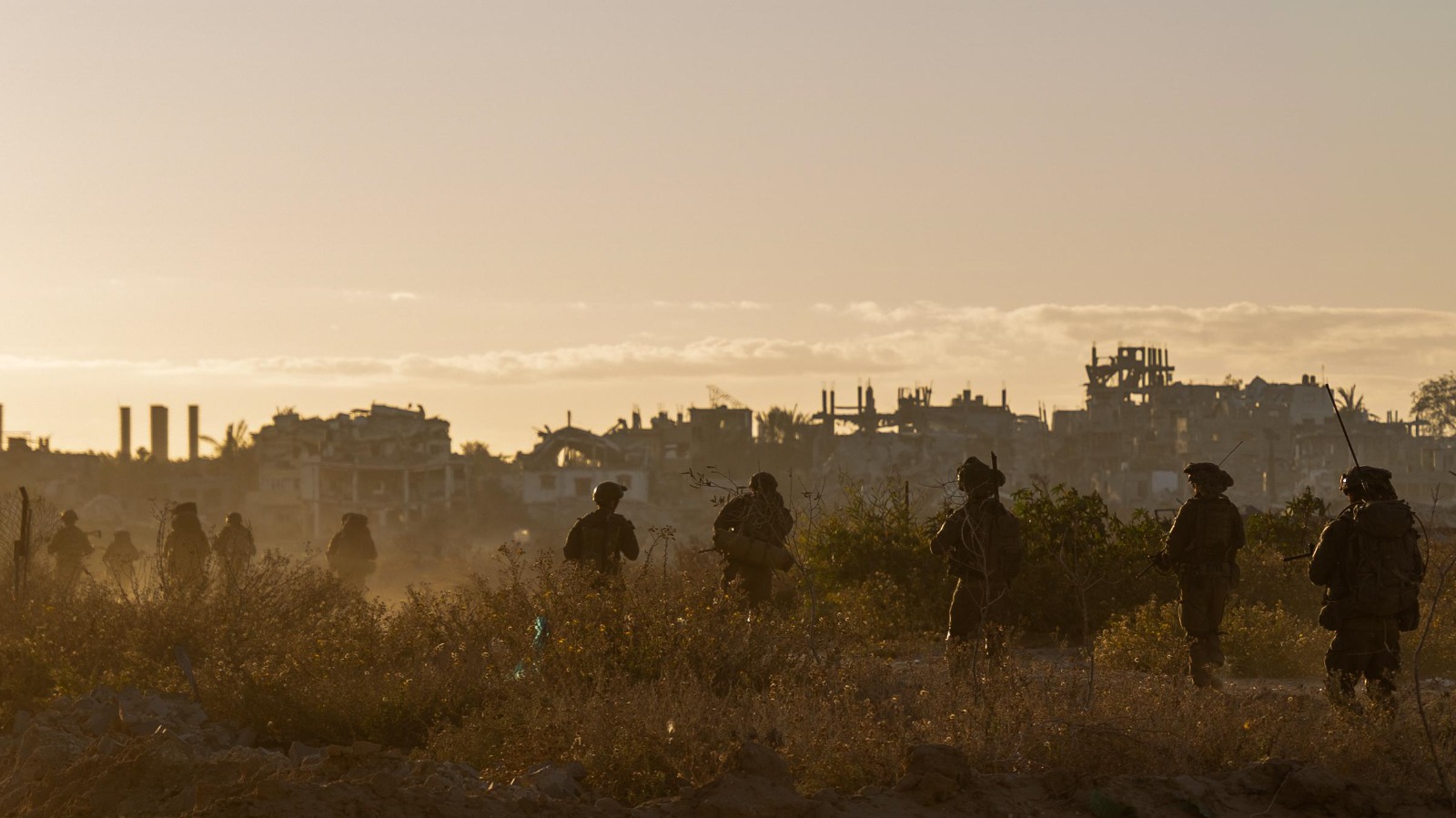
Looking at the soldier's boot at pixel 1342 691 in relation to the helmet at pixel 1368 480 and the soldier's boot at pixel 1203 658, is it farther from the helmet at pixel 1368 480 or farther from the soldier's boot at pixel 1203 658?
the soldier's boot at pixel 1203 658

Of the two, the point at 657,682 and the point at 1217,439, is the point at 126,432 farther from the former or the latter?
the point at 657,682

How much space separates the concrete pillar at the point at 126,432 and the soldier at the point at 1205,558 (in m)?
73.8

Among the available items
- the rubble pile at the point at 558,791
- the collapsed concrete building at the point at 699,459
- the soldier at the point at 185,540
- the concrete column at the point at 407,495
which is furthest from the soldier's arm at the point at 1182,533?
the concrete column at the point at 407,495

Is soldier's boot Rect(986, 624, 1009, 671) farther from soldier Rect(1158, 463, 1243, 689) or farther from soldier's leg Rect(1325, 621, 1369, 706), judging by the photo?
soldier's leg Rect(1325, 621, 1369, 706)

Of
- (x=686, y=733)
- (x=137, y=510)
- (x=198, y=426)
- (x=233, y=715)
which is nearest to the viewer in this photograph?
(x=686, y=733)

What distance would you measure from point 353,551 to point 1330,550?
1462 centimetres

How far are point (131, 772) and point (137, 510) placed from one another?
63660 mm

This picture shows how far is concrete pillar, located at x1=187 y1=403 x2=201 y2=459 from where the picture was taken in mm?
80562

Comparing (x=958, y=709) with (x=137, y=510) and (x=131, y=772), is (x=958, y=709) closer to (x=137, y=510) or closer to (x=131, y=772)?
(x=131, y=772)

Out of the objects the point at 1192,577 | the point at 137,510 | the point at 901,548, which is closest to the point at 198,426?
the point at 137,510

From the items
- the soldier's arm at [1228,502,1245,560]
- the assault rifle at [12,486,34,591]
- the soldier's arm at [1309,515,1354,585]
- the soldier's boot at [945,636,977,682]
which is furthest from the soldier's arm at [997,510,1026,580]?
the assault rifle at [12,486,34,591]

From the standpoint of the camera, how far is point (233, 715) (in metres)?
11.8

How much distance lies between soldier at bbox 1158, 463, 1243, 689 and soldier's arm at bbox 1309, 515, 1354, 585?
1596mm

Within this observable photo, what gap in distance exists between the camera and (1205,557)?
1233cm
